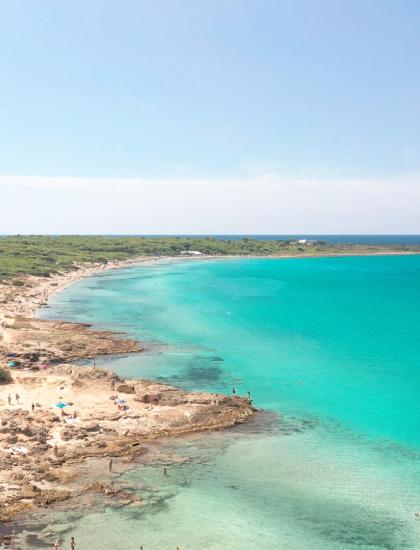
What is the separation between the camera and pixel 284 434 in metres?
40.2

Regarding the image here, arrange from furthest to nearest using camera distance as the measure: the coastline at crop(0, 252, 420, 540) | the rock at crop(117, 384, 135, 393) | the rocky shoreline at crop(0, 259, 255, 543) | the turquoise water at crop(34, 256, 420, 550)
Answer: the rock at crop(117, 384, 135, 393), the rocky shoreline at crop(0, 259, 255, 543), the coastline at crop(0, 252, 420, 540), the turquoise water at crop(34, 256, 420, 550)

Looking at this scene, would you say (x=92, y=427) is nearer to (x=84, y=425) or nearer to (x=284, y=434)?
(x=84, y=425)

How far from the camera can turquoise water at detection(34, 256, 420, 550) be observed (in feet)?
90.8

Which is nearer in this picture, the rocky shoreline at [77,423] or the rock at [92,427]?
the rocky shoreline at [77,423]

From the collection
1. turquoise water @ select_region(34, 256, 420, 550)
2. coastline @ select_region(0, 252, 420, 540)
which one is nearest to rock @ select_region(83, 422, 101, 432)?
coastline @ select_region(0, 252, 420, 540)

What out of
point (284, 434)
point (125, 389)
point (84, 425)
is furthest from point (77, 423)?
point (284, 434)

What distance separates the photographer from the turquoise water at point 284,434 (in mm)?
27688

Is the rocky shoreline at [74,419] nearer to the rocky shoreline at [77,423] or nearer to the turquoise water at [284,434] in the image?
the rocky shoreline at [77,423]

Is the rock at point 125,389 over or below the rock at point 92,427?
over

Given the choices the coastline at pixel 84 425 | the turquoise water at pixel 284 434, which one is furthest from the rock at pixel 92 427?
the turquoise water at pixel 284 434

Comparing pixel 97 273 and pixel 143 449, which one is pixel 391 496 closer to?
pixel 143 449

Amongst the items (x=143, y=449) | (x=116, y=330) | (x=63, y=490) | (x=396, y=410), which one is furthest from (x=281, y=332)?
(x=63, y=490)

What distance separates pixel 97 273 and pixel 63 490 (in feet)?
Answer: 490

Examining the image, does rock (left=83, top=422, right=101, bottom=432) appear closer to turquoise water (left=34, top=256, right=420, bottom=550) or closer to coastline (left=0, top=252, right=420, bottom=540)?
coastline (left=0, top=252, right=420, bottom=540)
